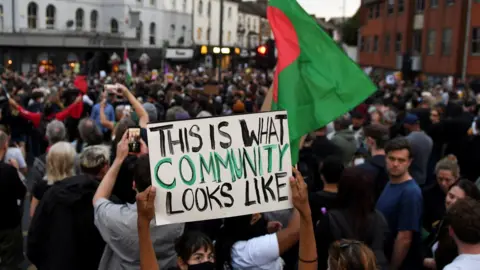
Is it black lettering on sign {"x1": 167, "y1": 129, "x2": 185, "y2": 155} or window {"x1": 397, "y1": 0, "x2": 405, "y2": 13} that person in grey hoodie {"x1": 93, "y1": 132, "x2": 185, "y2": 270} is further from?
window {"x1": 397, "y1": 0, "x2": 405, "y2": 13}

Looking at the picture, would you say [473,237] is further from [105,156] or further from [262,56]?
[262,56]

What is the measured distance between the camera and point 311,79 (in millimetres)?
3797

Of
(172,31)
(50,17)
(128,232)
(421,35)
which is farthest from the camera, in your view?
(172,31)

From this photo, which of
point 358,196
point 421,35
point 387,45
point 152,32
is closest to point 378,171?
→ point 358,196

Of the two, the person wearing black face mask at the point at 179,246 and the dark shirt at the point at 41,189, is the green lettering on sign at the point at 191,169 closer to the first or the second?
the person wearing black face mask at the point at 179,246

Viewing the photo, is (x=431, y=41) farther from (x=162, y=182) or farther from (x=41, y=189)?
(x=162, y=182)

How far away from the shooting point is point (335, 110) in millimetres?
3740

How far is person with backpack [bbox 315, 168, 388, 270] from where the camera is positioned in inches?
139

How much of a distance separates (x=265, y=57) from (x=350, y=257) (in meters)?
10.6

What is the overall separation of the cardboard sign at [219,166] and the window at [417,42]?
3495 centimetres

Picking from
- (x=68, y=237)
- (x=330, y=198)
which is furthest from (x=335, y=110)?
(x=68, y=237)

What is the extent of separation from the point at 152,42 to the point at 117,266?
4855cm

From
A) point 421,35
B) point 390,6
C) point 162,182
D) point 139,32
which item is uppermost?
point 390,6

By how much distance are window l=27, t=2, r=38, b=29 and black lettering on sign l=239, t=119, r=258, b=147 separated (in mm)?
40399
